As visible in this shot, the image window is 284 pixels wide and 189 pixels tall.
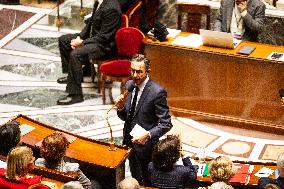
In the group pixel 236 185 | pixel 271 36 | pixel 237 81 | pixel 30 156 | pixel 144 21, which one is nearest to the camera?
pixel 30 156

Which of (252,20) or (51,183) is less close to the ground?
(252,20)

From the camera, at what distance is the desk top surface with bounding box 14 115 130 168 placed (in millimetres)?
5293

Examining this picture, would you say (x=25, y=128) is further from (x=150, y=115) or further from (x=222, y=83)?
(x=222, y=83)

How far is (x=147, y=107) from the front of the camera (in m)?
5.42

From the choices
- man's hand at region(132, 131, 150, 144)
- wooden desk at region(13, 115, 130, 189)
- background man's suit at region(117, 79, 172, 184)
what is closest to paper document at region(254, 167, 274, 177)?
background man's suit at region(117, 79, 172, 184)

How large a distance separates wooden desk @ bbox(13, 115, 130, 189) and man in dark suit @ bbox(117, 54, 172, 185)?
0.55 feet

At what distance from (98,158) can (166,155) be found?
0.82 meters

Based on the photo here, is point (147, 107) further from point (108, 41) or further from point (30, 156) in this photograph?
point (108, 41)

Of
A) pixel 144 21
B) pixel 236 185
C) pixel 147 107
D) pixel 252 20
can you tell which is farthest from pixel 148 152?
pixel 144 21

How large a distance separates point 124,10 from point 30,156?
478 cm

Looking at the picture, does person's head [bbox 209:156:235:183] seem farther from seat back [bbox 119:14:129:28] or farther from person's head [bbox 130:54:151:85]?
seat back [bbox 119:14:129:28]

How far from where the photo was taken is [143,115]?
544 cm

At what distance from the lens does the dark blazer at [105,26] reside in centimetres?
813

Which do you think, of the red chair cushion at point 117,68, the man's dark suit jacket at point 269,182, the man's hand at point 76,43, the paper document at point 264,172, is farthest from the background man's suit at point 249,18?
the man's dark suit jacket at point 269,182
